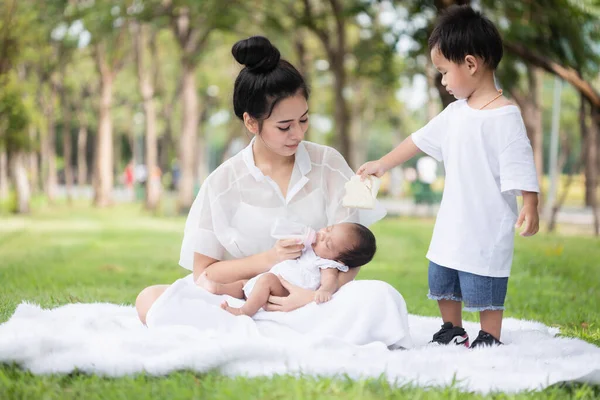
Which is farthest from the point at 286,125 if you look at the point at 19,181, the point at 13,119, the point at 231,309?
the point at 19,181

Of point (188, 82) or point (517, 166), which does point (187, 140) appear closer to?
point (188, 82)

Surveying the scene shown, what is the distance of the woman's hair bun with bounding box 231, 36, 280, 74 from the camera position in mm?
4230

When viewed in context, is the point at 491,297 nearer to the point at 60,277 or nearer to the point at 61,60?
the point at 60,277

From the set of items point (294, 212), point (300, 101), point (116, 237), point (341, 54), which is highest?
point (341, 54)

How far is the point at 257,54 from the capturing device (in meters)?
4.24

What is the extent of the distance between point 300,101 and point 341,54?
46.5 ft

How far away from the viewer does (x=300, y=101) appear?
4.28 m

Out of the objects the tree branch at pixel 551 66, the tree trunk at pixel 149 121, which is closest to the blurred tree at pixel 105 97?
the tree trunk at pixel 149 121

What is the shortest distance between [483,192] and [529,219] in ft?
0.87

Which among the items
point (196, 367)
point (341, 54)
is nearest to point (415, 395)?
point (196, 367)

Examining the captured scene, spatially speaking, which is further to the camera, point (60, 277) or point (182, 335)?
point (60, 277)

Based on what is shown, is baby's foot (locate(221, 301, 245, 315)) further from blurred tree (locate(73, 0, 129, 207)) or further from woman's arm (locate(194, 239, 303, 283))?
blurred tree (locate(73, 0, 129, 207))

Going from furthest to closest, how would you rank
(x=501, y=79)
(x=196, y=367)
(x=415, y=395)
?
(x=501, y=79) < (x=196, y=367) < (x=415, y=395)

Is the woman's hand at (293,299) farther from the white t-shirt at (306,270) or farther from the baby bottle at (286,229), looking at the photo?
the baby bottle at (286,229)
